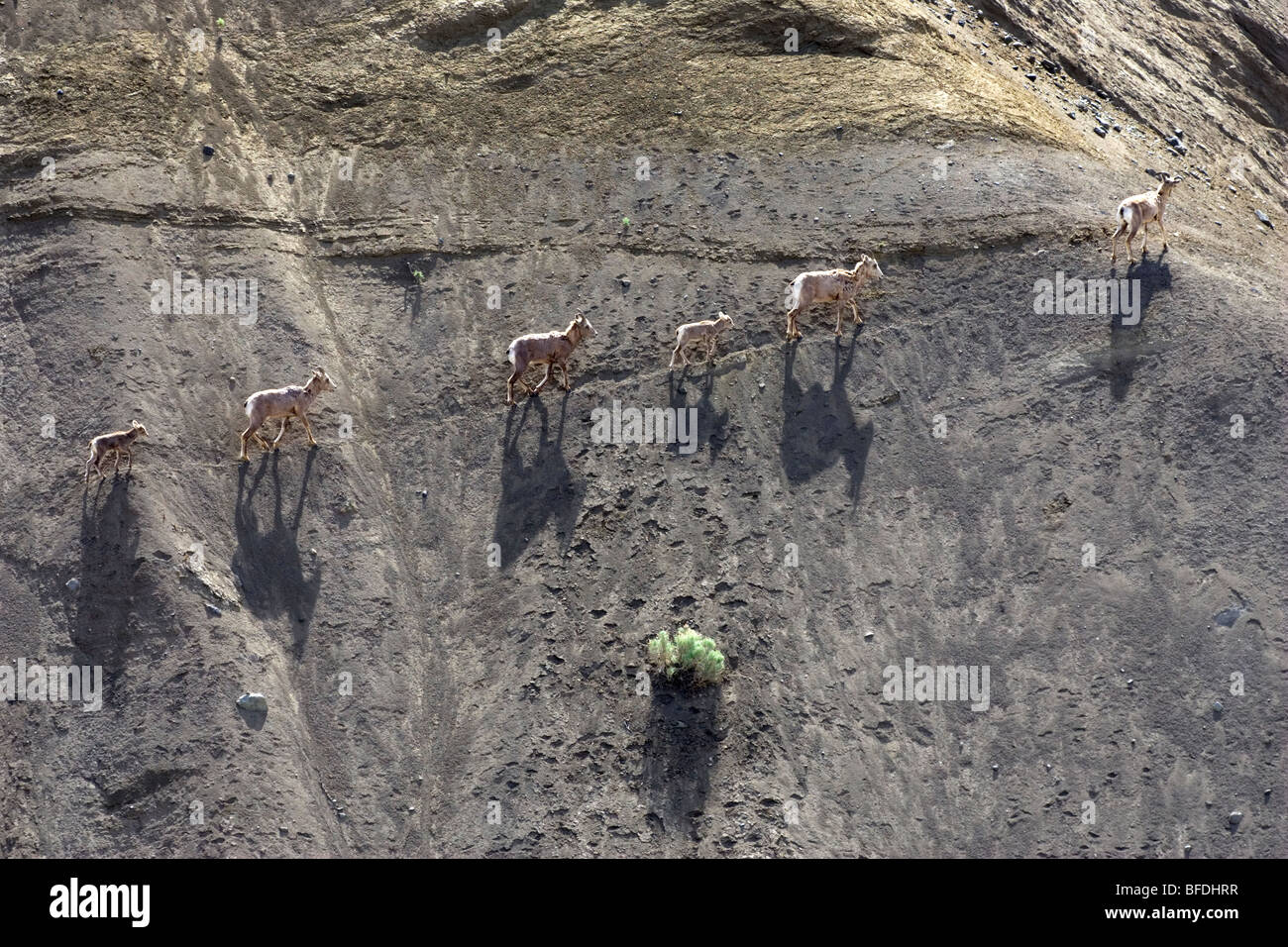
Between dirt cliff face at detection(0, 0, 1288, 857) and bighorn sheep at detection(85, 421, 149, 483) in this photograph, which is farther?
bighorn sheep at detection(85, 421, 149, 483)

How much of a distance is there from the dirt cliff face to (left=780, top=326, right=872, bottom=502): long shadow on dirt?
0.09 m

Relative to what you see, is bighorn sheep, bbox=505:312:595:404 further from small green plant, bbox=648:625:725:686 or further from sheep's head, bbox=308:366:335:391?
small green plant, bbox=648:625:725:686

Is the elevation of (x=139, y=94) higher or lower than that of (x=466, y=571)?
higher

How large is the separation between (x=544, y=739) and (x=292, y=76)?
48.2 ft

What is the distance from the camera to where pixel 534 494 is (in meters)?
22.8

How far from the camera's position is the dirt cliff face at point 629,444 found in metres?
19.8

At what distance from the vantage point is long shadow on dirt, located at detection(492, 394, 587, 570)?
22406 millimetres

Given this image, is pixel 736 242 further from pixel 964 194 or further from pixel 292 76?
pixel 292 76

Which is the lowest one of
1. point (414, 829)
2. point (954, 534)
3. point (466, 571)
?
point (414, 829)

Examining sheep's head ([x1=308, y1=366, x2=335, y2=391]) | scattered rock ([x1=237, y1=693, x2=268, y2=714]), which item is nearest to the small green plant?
scattered rock ([x1=237, y1=693, x2=268, y2=714])

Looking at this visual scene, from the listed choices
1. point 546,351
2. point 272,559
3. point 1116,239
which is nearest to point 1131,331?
point 1116,239

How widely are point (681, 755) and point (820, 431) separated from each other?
5898 millimetres

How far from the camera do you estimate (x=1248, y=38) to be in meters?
33.7
